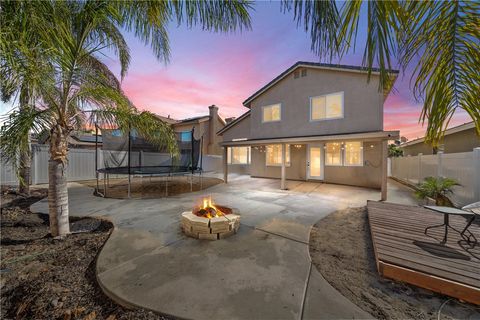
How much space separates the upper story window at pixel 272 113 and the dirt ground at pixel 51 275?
31.5ft

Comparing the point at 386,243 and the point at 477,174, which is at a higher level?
the point at 477,174

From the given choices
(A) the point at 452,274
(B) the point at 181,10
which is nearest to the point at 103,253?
(B) the point at 181,10

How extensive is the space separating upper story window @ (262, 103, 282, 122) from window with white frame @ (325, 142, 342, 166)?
128 inches

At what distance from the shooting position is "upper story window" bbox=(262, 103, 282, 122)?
10969 mm

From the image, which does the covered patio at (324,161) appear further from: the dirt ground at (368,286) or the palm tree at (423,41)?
the palm tree at (423,41)

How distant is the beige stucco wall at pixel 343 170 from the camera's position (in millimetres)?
8805

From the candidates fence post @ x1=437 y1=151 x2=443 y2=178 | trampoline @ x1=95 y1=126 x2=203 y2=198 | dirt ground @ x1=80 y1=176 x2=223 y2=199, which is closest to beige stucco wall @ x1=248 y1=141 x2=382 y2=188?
fence post @ x1=437 y1=151 x2=443 y2=178

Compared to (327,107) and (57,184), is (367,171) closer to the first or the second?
(327,107)

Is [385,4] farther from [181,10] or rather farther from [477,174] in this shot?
[477,174]

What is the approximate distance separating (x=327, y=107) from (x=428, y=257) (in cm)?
820

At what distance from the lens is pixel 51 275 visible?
2.35 m

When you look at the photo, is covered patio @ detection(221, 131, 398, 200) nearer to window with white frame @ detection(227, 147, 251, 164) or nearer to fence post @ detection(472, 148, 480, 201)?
fence post @ detection(472, 148, 480, 201)

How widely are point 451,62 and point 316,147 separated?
34.2 feet

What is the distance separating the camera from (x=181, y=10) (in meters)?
1.63
